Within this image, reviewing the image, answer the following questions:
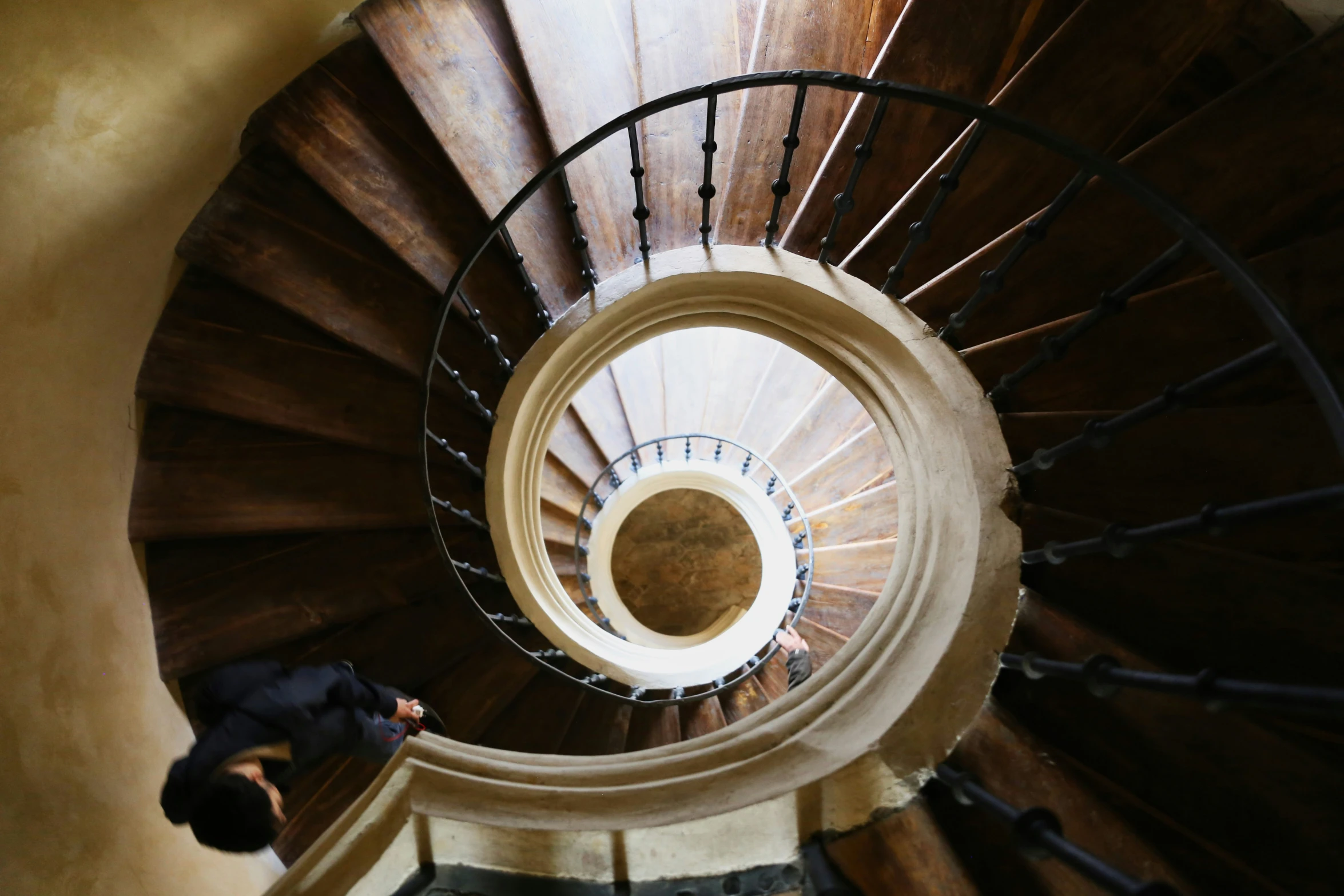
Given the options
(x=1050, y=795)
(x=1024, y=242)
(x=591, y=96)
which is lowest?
(x=1050, y=795)

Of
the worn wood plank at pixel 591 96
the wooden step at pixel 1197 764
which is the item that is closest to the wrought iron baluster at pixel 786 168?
the worn wood plank at pixel 591 96

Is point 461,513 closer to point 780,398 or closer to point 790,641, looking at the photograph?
point 790,641

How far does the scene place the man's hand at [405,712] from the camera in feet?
10.3

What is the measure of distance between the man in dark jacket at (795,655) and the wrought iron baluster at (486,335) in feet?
7.49

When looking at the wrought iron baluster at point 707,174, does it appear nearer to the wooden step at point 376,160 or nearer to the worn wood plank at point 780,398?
the wooden step at point 376,160

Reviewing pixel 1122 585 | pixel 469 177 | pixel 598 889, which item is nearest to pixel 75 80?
pixel 469 177

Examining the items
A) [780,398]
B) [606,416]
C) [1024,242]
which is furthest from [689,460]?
[1024,242]

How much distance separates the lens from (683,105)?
3.36 m

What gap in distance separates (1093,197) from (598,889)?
2.45 m

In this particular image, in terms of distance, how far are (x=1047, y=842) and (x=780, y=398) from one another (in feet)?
17.4

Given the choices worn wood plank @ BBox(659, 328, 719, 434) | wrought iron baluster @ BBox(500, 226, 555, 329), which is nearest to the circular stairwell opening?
worn wood plank @ BBox(659, 328, 719, 434)

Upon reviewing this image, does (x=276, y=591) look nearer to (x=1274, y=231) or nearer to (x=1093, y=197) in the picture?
(x=1093, y=197)

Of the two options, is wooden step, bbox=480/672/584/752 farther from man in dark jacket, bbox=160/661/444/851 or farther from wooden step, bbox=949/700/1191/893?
wooden step, bbox=949/700/1191/893

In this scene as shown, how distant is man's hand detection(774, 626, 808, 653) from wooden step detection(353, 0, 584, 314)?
2.96 metres
